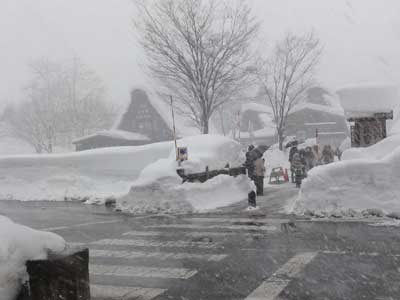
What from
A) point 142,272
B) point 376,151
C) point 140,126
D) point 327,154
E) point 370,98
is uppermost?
point 140,126

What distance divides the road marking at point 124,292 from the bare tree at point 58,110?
46.5 meters

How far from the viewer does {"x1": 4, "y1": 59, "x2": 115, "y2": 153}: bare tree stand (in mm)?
51156

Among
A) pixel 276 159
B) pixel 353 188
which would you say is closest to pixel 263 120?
pixel 276 159

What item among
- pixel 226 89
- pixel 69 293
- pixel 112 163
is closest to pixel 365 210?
pixel 69 293

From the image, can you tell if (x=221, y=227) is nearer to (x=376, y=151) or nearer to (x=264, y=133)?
(x=376, y=151)

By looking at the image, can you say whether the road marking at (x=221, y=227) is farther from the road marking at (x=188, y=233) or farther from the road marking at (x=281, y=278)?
the road marking at (x=281, y=278)

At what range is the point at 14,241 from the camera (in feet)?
11.3

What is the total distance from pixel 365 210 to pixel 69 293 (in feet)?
24.0

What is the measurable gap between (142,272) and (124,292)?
0.76m

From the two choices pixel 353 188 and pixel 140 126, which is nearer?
pixel 353 188

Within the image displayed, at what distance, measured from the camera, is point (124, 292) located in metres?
4.87

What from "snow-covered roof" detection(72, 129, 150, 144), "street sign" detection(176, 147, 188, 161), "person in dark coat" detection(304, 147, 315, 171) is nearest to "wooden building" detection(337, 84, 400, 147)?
"street sign" detection(176, 147, 188, 161)

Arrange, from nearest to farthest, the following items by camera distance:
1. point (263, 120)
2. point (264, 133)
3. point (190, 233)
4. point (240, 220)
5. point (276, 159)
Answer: point (190, 233), point (240, 220), point (276, 159), point (264, 133), point (263, 120)

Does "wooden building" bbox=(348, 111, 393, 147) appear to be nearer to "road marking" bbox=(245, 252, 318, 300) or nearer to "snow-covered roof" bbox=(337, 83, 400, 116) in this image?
"snow-covered roof" bbox=(337, 83, 400, 116)
